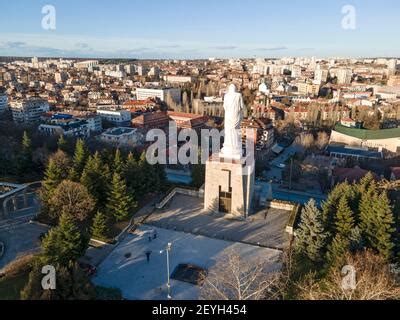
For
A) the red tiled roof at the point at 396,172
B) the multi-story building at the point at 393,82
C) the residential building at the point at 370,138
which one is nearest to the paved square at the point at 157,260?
the red tiled roof at the point at 396,172

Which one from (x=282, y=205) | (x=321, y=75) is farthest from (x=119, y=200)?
(x=321, y=75)

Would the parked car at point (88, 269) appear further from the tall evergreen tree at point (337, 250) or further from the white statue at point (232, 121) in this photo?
the tall evergreen tree at point (337, 250)

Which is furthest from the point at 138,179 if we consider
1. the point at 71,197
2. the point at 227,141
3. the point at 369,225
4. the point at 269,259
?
the point at 369,225

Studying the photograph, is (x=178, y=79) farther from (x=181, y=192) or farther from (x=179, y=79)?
(x=181, y=192)

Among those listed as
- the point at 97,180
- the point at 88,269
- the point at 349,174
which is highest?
the point at 97,180

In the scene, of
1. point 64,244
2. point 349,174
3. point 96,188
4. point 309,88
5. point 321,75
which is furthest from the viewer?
point 321,75
